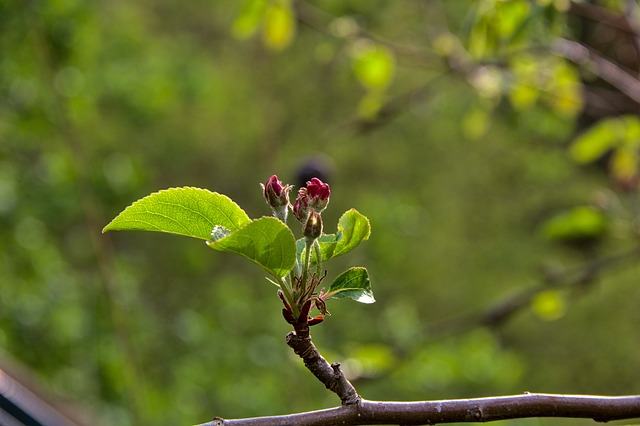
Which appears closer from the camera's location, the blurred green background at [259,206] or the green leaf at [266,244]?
the green leaf at [266,244]

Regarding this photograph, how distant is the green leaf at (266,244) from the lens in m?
0.34

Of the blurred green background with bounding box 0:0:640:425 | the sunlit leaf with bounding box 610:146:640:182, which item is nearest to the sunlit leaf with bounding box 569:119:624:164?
the sunlit leaf with bounding box 610:146:640:182

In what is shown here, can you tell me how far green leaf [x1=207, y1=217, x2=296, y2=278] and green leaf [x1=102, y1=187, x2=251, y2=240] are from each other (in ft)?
0.05

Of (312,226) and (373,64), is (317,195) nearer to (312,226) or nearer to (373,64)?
(312,226)

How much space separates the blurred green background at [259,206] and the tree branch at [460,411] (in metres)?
1.08

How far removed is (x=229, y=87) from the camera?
2.53 meters

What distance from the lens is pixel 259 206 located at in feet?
8.17

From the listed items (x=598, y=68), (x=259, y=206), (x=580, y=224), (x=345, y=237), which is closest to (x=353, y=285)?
(x=345, y=237)

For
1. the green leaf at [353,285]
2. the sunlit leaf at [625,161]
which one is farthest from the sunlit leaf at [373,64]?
the green leaf at [353,285]

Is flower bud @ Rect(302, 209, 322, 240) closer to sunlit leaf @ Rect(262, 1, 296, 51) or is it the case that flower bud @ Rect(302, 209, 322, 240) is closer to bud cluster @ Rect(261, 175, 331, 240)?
bud cluster @ Rect(261, 175, 331, 240)

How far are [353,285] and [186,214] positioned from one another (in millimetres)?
87

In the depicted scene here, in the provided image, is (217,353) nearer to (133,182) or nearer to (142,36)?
(133,182)

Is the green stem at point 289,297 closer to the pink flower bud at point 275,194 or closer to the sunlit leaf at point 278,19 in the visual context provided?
the pink flower bud at point 275,194

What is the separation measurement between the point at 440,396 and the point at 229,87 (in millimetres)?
1127
